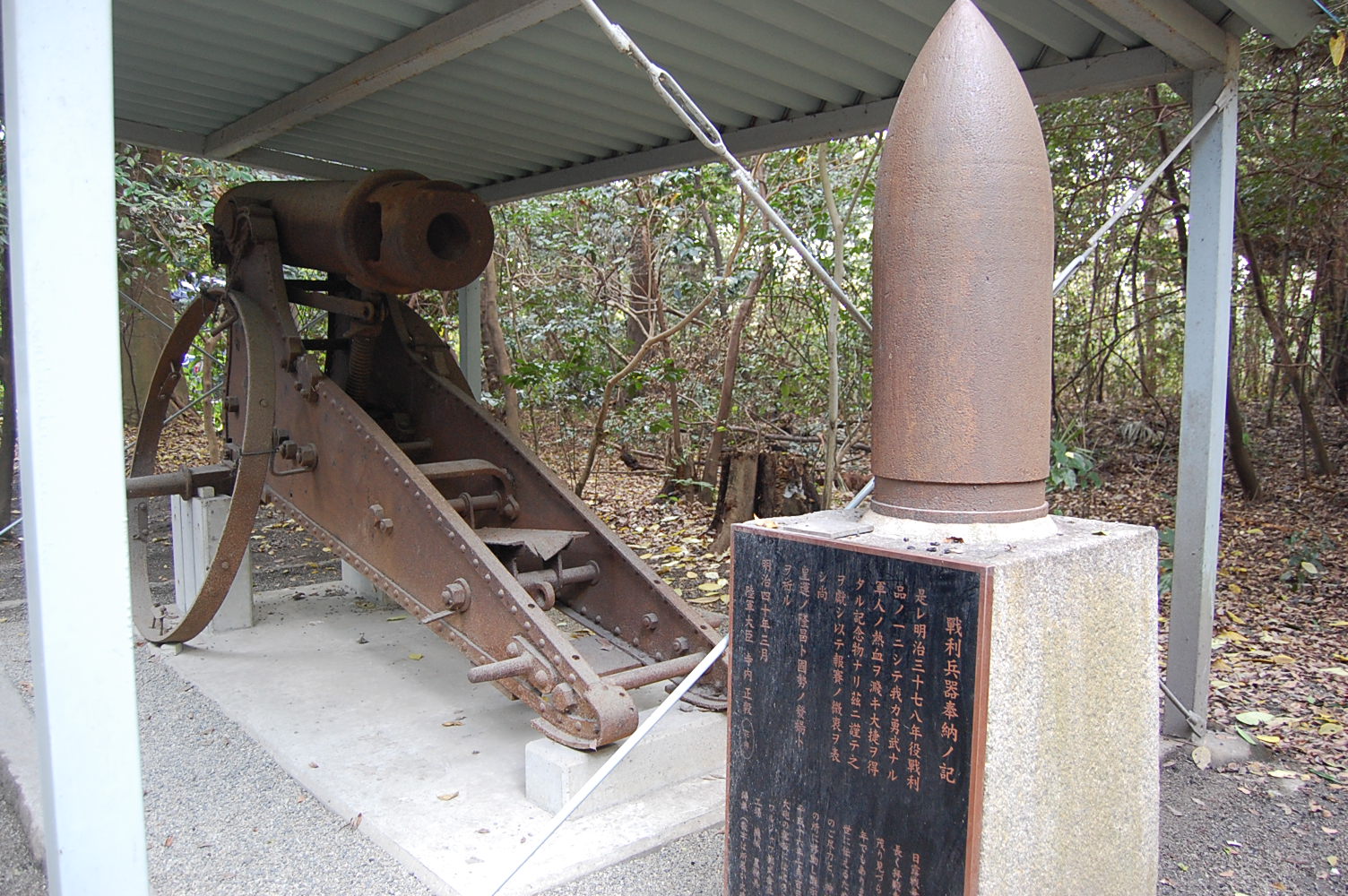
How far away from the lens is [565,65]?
12.5 feet

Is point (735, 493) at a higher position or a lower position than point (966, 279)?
lower

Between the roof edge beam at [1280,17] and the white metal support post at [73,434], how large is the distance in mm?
3066

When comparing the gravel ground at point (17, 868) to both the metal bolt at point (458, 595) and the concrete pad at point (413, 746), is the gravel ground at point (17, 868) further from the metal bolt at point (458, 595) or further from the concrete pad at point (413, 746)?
the metal bolt at point (458, 595)

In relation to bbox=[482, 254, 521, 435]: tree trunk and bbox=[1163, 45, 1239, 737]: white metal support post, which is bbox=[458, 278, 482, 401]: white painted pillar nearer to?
bbox=[482, 254, 521, 435]: tree trunk

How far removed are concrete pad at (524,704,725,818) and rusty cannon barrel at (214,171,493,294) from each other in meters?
1.88

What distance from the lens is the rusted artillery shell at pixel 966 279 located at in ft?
6.44

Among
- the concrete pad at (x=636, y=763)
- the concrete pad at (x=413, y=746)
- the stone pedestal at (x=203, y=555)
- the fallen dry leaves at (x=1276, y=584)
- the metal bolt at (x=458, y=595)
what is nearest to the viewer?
the concrete pad at (x=413, y=746)

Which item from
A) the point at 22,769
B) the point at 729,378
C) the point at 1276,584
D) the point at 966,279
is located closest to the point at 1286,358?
the point at 1276,584

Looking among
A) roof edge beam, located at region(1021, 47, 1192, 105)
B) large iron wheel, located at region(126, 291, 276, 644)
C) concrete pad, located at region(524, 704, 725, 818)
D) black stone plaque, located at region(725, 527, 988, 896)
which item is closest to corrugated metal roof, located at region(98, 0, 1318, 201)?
roof edge beam, located at region(1021, 47, 1192, 105)

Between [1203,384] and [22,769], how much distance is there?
3978 millimetres

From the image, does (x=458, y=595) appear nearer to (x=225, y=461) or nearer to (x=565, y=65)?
Result: (x=225, y=461)

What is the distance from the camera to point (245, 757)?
3332 mm

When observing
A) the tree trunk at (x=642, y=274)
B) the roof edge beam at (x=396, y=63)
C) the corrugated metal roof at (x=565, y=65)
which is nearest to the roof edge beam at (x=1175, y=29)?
the corrugated metal roof at (x=565, y=65)

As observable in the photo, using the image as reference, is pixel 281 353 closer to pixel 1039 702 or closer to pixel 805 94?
pixel 805 94
